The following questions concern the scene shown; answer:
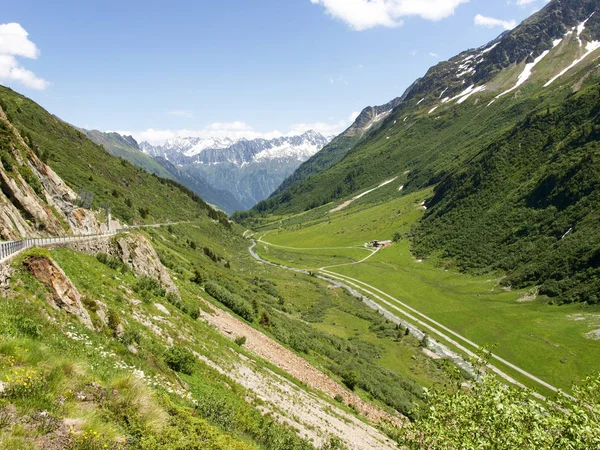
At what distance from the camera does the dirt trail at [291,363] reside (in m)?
30.4

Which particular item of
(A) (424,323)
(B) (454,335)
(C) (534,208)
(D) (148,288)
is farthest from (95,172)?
(C) (534,208)

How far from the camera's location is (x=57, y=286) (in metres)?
16.3

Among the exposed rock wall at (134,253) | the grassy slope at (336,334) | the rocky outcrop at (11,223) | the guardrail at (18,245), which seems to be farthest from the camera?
the grassy slope at (336,334)

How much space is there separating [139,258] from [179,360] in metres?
14.6

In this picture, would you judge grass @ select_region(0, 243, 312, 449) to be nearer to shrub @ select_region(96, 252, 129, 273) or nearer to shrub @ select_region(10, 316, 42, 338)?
shrub @ select_region(10, 316, 42, 338)

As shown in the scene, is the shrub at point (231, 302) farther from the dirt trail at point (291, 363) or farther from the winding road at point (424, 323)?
the winding road at point (424, 323)

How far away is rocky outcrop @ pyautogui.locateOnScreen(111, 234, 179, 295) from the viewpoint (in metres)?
29.7

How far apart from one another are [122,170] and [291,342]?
120043mm

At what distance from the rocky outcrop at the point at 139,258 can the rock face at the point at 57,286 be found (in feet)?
41.6

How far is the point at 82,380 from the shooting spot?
10000 millimetres

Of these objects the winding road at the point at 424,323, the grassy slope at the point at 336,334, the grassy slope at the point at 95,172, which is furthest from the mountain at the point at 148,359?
the grassy slope at the point at 95,172

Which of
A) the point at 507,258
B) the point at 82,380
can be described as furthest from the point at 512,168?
the point at 82,380

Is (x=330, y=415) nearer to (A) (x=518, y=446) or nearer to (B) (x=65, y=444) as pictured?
(A) (x=518, y=446)

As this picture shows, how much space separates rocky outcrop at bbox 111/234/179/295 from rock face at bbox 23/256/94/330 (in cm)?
1269
